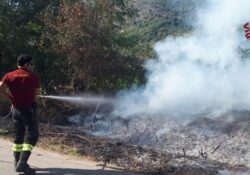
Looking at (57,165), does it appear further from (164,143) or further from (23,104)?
(164,143)

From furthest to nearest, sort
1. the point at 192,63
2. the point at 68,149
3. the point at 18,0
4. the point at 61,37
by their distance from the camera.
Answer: the point at 18,0, the point at 61,37, the point at 192,63, the point at 68,149

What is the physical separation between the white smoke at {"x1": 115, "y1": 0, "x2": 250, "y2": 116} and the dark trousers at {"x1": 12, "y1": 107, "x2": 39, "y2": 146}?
180 inches

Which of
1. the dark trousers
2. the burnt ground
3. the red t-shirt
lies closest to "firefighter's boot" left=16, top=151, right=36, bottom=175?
the dark trousers

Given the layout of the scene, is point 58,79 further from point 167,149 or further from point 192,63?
point 167,149

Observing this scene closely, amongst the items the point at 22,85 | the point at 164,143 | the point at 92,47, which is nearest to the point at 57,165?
the point at 22,85

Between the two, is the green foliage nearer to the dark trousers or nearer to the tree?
the tree

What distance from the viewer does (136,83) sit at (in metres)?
13.8

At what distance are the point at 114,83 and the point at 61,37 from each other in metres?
2.30

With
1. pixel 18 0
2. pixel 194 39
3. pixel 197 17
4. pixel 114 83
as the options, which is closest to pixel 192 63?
pixel 194 39

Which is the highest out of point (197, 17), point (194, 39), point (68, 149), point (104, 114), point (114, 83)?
point (197, 17)

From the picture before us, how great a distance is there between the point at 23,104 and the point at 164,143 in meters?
3.60

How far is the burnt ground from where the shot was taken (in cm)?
774

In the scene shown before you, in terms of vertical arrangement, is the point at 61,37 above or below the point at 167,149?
above

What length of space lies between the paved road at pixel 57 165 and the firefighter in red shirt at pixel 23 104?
0.38 meters
